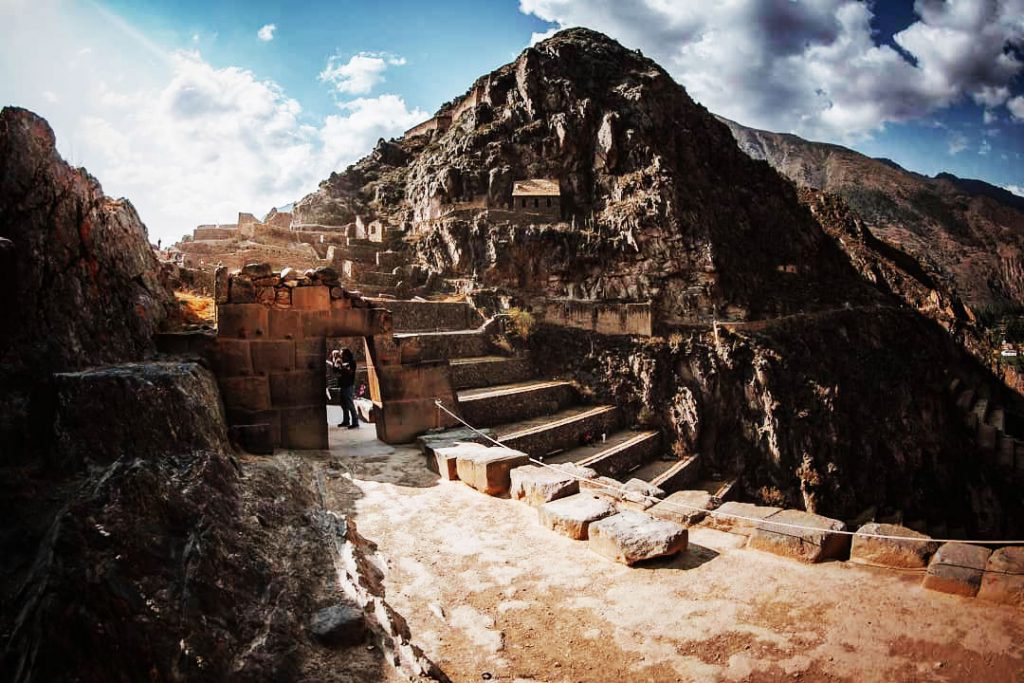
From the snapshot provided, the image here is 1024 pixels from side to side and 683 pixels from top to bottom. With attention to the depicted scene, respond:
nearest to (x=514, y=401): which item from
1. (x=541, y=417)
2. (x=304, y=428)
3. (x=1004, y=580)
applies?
(x=541, y=417)

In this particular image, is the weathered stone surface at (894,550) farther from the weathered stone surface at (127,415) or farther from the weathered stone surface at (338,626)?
the weathered stone surface at (127,415)

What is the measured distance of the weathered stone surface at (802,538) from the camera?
3744mm

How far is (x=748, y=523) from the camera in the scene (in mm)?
4305

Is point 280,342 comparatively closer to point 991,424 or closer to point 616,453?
point 616,453

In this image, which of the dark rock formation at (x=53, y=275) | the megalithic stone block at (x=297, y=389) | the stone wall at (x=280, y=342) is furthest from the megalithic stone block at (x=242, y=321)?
the dark rock formation at (x=53, y=275)

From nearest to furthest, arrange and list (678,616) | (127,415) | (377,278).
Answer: (678,616) → (127,415) → (377,278)

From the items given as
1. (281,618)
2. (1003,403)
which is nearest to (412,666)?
(281,618)

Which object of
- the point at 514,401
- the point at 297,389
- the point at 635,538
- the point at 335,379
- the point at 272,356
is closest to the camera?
the point at 635,538

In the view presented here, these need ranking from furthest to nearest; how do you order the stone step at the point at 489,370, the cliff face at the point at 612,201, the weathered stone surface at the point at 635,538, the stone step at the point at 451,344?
the cliff face at the point at 612,201 → the stone step at the point at 451,344 → the stone step at the point at 489,370 → the weathered stone surface at the point at 635,538

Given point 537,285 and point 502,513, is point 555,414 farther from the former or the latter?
point 537,285

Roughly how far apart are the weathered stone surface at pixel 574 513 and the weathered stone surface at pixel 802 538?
1275mm

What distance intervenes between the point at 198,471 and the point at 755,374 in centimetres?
2374

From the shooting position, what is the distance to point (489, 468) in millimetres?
5602

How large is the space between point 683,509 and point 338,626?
11.2ft
